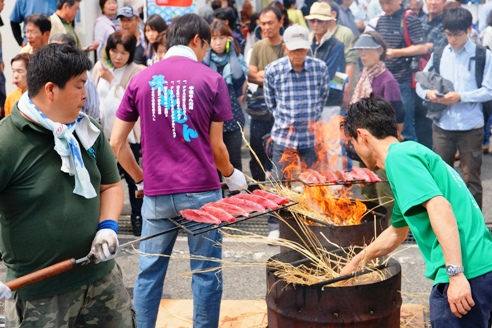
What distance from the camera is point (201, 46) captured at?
219 inches

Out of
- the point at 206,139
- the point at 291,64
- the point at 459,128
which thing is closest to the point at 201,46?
the point at 206,139

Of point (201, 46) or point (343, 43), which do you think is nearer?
point (201, 46)

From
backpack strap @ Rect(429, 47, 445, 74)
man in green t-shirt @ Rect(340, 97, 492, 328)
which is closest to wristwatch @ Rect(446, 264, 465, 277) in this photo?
man in green t-shirt @ Rect(340, 97, 492, 328)

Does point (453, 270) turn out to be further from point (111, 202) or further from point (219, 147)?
point (219, 147)

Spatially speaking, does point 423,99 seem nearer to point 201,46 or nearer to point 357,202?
point 357,202

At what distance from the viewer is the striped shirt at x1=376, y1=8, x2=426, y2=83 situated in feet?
31.3

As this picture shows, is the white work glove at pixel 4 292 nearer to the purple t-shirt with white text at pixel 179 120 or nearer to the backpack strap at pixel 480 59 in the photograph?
the purple t-shirt with white text at pixel 179 120

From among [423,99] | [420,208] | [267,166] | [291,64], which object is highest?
[420,208]

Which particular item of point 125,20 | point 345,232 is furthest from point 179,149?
point 125,20

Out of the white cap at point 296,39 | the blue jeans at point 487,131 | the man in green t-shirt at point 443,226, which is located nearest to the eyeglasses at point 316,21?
the white cap at point 296,39

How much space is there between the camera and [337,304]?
4621mm

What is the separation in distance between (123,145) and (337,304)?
6.49 ft

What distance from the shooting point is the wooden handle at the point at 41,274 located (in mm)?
3623

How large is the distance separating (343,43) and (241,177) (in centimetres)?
430
